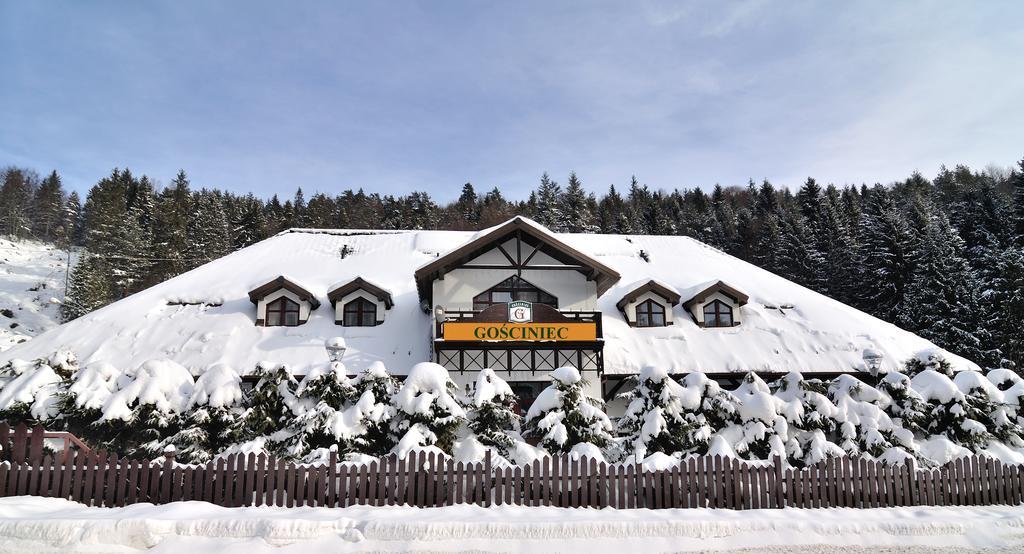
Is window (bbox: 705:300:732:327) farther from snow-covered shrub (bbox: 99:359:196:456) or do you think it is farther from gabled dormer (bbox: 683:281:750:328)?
snow-covered shrub (bbox: 99:359:196:456)

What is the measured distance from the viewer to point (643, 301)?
23.5 metres

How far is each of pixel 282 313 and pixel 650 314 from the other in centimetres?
1448

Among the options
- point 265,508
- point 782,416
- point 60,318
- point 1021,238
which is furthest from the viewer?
point 60,318

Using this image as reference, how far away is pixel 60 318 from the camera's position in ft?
182

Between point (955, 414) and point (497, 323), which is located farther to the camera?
point (497, 323)

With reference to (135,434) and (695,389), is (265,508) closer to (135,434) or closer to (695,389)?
(135,434)

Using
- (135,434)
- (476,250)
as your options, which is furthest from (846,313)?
(135,434)

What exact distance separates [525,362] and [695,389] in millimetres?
7478

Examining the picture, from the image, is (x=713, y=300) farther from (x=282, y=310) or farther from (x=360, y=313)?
(x=282, y=310)

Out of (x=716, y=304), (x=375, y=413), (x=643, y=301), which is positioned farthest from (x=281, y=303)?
(x=716, y=304)

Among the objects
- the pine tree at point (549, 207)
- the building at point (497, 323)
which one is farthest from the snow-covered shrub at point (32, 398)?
the pine tree at point (549, 207)

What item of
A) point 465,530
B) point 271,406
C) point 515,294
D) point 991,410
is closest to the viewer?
point 465,530

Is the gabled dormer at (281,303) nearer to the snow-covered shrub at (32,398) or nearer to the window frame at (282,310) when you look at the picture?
the window frame at (282,310)

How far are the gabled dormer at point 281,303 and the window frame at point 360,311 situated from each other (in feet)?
4.57
